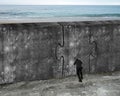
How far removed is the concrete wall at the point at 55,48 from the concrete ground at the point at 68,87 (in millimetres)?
343

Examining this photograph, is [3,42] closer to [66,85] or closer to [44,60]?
[44,60]

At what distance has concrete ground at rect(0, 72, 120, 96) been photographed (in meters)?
5.41

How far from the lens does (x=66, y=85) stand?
5.95m

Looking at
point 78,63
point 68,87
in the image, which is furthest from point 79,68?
point 68,87

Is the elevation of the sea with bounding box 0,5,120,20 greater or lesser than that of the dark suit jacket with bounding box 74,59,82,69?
lesser

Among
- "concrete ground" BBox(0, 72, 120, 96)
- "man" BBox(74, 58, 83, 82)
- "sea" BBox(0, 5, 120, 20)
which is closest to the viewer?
"concrete ground" BBox(0, 72, 120, 96)

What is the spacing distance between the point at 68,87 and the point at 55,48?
1359 mm

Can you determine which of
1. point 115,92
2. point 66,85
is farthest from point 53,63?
point 115,92

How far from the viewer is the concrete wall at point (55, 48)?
6008 millimetres

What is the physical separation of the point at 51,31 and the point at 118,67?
2819 mm

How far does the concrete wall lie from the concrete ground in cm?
34

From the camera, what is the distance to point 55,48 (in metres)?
6.50

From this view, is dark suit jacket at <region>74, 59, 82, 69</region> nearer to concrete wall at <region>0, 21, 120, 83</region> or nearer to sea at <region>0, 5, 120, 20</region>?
concrete wall at <region>0, 21, 120, 83</region>

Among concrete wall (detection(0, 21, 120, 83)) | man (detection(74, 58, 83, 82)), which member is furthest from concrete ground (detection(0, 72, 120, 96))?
concrete wall (detection(0, 21, 120, 83))
